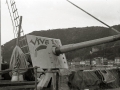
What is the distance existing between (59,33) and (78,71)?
68.1 meters

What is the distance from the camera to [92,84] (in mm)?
6945

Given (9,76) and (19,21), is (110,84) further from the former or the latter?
(19,21)

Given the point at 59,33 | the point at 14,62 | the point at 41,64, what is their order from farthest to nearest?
1. the point at 59,33
2. the point at 14,62
3. the point at 41,64

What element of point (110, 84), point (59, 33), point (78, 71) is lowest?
point (110, 84)

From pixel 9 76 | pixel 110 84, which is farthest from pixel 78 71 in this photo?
pixel 9 76

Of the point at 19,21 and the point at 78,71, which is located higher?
the point at 19,21

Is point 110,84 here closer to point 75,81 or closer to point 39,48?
point 75,81

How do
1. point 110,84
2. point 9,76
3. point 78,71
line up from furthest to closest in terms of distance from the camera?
point 9,76 → point 110,84 → point 78,71

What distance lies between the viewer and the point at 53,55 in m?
8.63

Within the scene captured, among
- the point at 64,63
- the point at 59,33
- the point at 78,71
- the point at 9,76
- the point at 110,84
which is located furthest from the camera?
the point at 59,33

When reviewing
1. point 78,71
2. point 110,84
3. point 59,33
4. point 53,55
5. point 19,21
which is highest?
point 59,33

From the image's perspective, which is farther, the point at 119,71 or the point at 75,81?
the point at 119,71

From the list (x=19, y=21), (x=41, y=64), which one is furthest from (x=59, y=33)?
(x=41, y=64)

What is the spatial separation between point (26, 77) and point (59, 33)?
64779 mm
